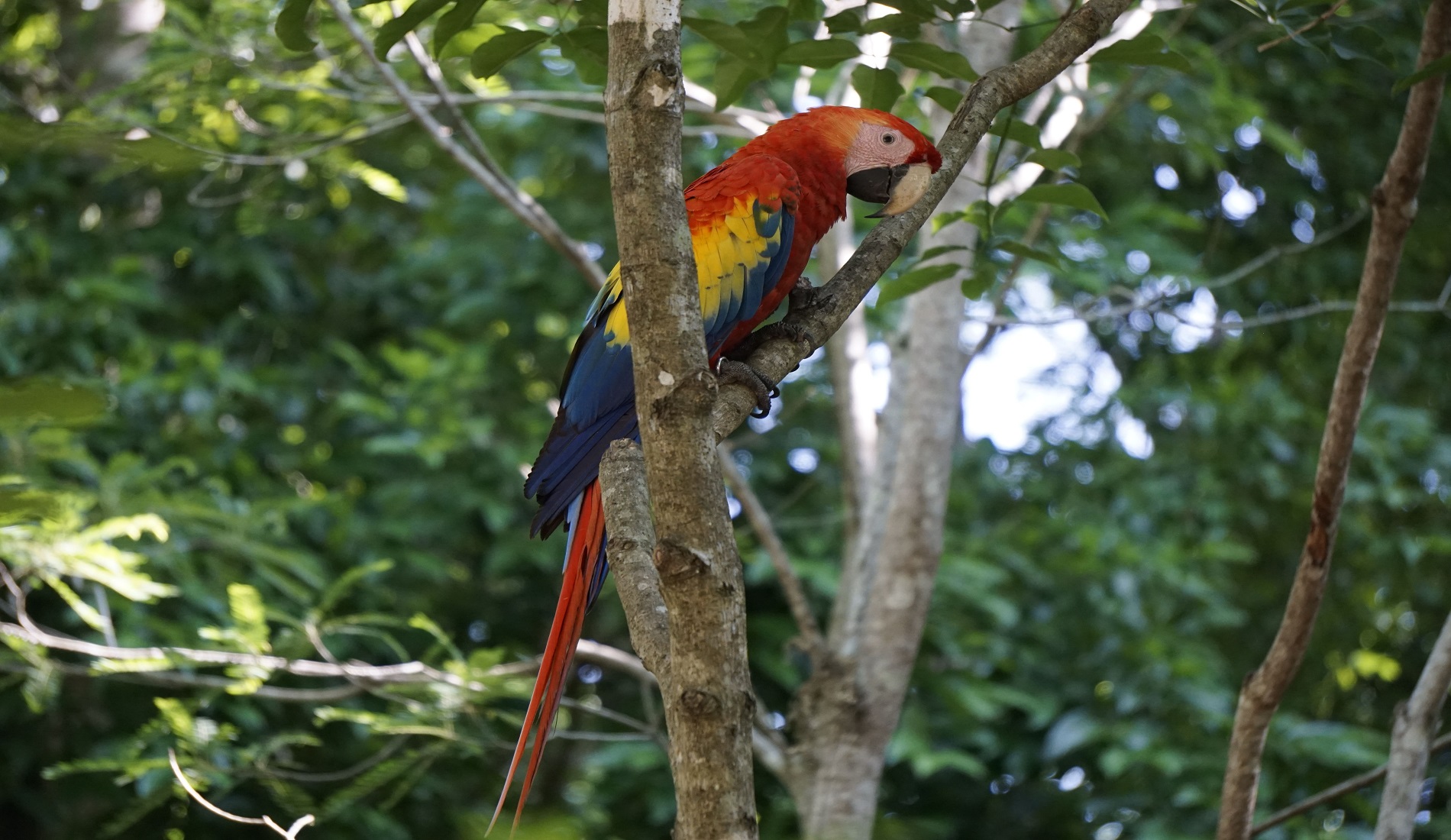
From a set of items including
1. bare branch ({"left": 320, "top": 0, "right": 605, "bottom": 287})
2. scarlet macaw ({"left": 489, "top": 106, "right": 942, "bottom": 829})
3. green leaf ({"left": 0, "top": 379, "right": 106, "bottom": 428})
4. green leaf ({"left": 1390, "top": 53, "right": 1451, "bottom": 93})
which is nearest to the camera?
green leaf ({"left": 0, "top": 379, "right": 106, "bottom": 428})

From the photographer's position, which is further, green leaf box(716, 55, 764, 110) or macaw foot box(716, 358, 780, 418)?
green leaf box(716, 55, 764, 110)

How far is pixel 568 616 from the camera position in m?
1.43

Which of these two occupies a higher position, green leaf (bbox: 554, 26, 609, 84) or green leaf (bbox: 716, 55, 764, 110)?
green leaf (bbox: 716, 55, 764, 110)

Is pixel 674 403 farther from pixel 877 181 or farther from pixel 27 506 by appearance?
pixel 877 181

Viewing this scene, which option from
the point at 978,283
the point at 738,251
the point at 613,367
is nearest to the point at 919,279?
the point at 978,283

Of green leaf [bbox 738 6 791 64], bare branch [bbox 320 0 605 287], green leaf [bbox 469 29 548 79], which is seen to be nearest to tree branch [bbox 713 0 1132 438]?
green leaf [bbox 738 6 791 64]

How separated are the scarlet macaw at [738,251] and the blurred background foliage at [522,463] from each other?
507 millimetres

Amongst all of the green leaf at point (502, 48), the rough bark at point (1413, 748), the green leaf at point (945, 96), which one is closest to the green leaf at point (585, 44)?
the green leaf at point (502, 48)

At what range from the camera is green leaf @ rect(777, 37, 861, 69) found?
1.32 metres

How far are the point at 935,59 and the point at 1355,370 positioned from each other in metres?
0.62

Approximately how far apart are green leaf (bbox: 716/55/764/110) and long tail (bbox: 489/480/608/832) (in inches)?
21.2

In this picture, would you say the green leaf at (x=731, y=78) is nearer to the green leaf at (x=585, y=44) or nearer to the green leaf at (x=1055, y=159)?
the green leaf at (x=585, y=44)

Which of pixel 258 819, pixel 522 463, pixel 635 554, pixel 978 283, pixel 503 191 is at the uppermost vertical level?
pixel 978 283

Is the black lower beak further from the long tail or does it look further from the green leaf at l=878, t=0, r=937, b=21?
the long tail
